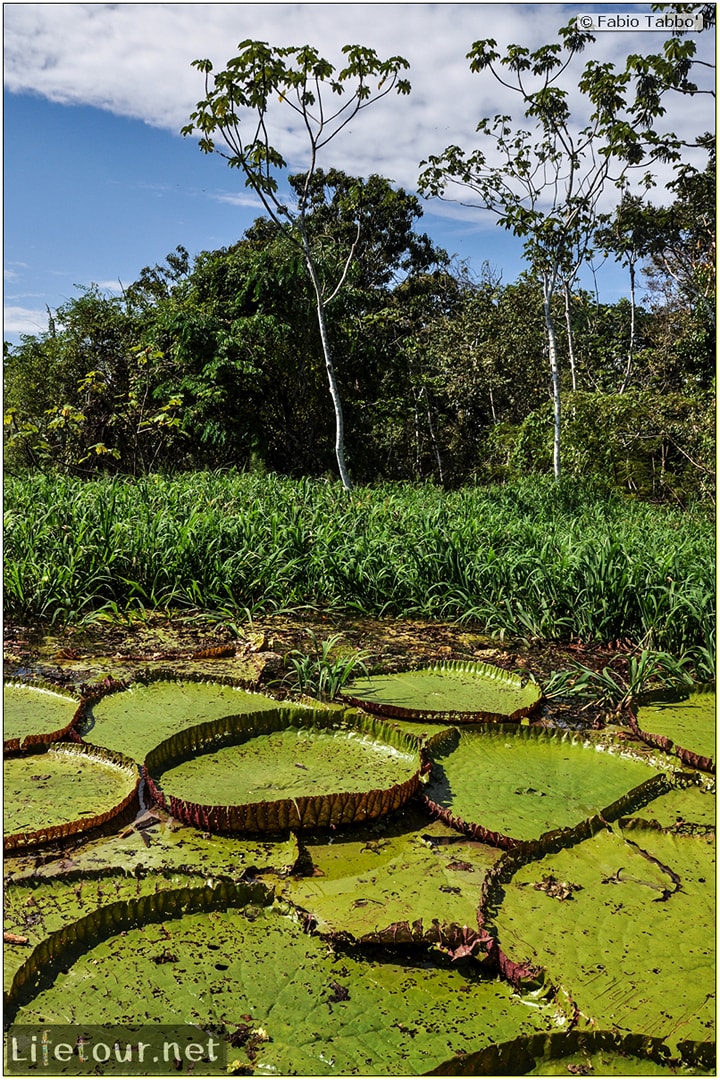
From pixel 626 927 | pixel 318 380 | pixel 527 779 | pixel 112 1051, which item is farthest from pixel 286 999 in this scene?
pixel 318 380

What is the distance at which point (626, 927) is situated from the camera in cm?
139

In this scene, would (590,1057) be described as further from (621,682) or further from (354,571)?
(354,571)

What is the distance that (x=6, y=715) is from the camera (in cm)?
224

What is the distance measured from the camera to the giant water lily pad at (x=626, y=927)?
1.20 metres

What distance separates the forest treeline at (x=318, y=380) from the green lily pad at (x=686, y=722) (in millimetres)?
6417

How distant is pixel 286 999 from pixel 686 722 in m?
1.73

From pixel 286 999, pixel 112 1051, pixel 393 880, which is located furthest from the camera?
pixel 393 880

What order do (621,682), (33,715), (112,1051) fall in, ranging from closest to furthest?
(112,1051), (33,715), (621,682)

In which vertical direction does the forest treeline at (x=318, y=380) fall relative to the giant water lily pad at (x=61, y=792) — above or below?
above

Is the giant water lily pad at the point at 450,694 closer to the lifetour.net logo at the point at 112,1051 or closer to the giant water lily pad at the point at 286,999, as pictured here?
the giant water lily pad at the point at 286,999

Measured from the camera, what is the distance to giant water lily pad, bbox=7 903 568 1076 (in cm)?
108

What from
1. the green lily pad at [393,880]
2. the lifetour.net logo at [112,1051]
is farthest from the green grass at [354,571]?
the lifetour.net logo at [112,1051]

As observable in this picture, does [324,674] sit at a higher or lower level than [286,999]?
higher

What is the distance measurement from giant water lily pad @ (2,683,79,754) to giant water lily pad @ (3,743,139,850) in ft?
0.15
